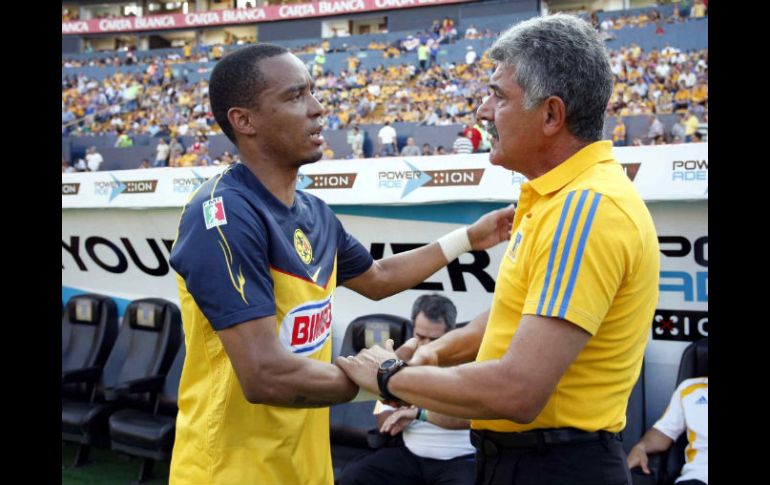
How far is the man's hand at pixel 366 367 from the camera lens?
202cm

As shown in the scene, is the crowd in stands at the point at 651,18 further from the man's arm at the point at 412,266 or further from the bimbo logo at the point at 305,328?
the bimbo logo at the point at 305,328

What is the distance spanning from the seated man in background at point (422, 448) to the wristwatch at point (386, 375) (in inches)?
84.4

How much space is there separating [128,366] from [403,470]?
291cm

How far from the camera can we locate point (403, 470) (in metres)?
4.16

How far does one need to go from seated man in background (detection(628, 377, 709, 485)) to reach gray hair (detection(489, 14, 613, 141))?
2519 millimetres

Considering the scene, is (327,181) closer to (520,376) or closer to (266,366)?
(266,366)

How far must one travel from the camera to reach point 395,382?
1.95 m

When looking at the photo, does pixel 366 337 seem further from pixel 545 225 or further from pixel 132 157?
pixel 132 157

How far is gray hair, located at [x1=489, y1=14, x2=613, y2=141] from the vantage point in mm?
1867

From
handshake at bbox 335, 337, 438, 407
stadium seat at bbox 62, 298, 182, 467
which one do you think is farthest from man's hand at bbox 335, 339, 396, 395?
stadium seat at bbox 62, 298, 182, 467

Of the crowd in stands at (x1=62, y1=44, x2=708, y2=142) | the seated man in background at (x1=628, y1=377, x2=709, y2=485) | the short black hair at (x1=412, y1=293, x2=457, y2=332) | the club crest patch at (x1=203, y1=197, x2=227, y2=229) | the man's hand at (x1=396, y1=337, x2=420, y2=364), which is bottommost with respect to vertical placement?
the seated man in background at (x1=628, y1=377, x2=709, y2=485)

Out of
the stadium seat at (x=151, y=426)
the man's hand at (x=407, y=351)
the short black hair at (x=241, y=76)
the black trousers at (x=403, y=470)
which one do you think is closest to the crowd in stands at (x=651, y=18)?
the stadium seat at (x=151, y=426)

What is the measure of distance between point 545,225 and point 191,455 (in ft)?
3.99

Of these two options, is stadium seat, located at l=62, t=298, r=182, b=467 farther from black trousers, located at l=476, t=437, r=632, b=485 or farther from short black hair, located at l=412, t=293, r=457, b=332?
black trousers, located at l=476, t=437, r=632, b=485
